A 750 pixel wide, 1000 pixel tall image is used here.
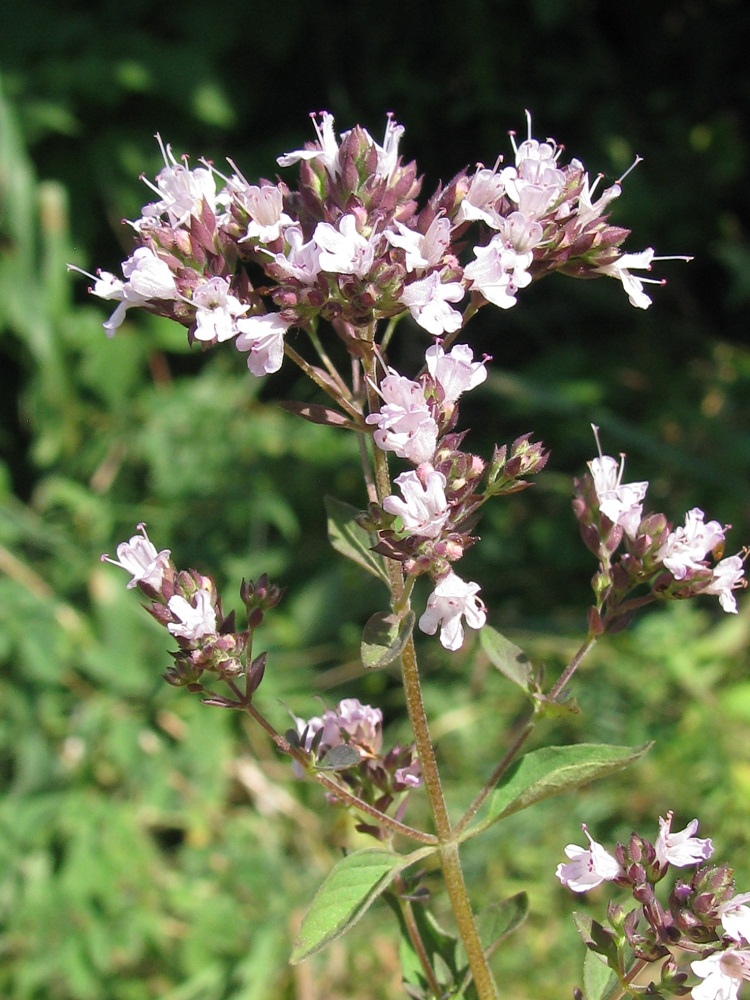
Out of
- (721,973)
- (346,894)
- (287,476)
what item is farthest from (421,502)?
(287,476)

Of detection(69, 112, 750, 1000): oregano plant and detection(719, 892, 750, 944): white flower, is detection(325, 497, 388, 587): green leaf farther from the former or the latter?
detection(719, 892, 750, 944): white flower

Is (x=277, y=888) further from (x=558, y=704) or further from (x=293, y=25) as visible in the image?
(x=293, y=25)

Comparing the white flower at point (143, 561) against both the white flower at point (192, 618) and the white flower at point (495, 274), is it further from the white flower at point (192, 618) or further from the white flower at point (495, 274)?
the white flower at point (495, 274)

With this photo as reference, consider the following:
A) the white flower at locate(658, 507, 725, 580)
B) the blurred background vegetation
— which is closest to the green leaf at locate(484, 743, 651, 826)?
the white flower at locate(658, 507, 725, 580)

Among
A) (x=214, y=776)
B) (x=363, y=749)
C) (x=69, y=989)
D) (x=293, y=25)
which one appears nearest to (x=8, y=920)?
(x=69, y=989)

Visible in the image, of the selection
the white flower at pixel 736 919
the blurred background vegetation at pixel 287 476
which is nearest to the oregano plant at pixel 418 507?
the white flower at pixel 736 919
